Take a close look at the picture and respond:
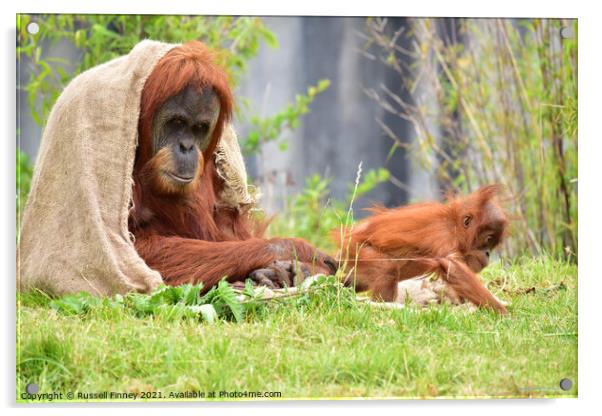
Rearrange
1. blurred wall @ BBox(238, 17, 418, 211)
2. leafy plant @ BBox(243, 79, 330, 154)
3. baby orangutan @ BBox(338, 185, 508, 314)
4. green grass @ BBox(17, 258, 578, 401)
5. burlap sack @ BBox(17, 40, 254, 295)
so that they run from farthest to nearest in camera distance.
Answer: leafy plant @ BBox(243, 79, 330, 154)
blurred wall @ BBox(238, 17, 418, 211)
baby orangutan @ BBox(338, 185, 508, 314)
burlap sack @ BBox(17, 40, 254, 295)
green grass @ BBox(17, 258, 578, 401)

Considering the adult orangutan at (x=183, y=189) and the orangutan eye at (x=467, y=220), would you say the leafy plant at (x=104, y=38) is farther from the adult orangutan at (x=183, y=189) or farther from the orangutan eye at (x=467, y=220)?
the orangutan eye at (x=467, y=220)

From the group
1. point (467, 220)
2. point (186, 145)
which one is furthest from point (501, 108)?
point (186, 145)

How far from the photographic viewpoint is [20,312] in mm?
3643

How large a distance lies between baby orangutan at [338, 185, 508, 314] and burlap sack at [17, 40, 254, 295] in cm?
90

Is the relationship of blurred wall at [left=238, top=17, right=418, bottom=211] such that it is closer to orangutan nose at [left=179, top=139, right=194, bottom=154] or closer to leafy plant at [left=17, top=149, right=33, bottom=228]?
orangutan nose at [left=179, top=139, right=194, bottom=154]

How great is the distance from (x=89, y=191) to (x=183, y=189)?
1.36ft

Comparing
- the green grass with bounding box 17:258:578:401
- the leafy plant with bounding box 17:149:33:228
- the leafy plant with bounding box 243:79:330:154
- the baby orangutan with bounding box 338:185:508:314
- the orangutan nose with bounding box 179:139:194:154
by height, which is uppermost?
the leafy plant with bounding box 243:79:330:154

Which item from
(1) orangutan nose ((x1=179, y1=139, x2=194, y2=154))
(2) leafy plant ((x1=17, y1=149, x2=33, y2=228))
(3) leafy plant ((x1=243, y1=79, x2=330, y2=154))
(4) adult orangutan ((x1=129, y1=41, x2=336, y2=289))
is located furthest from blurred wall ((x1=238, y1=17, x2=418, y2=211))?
(2) leafy plant ((x1=17, y1=149, x2=33, y2=228))

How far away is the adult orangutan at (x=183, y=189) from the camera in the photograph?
4.34 m

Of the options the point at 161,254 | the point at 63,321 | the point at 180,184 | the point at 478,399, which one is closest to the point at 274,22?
the point at 180,184

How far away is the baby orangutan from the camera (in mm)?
4273

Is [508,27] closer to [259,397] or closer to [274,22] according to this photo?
[274,22]

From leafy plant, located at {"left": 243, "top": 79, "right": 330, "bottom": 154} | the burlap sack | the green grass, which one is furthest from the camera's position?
leafy plant, located at {"left": 243, "top": 79, "right": 330, "bottom": 154}

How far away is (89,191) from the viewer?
418 cm
